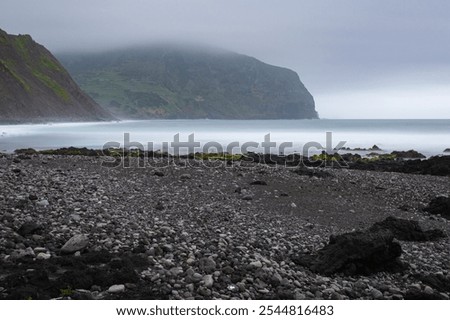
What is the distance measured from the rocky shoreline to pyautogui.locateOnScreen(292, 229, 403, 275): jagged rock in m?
0.04

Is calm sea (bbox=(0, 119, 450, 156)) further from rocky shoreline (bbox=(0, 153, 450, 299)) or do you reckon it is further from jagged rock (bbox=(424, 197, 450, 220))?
jagged rock (bbox=(424, 197, 450, 220))

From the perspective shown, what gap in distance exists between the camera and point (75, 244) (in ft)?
23.5

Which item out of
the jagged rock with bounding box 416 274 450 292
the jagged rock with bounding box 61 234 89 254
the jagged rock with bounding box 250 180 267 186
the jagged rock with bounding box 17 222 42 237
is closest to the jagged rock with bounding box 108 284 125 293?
the jagged rock with bounding box 61 234 89 254

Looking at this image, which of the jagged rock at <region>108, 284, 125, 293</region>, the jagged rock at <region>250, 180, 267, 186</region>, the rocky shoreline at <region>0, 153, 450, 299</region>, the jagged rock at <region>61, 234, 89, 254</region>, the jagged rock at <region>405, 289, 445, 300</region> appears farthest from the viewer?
the jagged rock at <region>250, 180, 267, 186</region>

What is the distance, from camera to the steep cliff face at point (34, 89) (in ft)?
317

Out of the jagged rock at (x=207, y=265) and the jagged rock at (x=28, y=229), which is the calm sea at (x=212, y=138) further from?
the jagged rock at (x=207, y=265)

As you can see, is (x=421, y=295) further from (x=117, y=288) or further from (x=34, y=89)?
(x=34, y=89)

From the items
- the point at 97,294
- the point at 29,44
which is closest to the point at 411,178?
the point at 97,294

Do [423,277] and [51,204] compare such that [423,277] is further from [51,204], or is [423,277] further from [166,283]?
[51,204]

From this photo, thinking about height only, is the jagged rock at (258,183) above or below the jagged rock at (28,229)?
above

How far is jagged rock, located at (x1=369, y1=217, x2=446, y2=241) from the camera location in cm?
950

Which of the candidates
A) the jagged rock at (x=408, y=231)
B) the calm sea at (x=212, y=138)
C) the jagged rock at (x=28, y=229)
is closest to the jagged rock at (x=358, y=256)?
the jagged rock at (x=408, y=231)

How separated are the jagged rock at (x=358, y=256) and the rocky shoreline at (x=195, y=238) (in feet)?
0.13

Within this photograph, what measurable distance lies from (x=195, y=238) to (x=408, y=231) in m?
4.89
